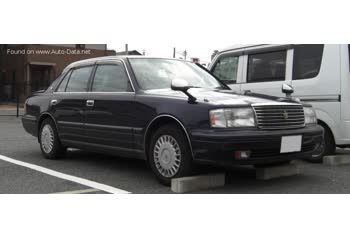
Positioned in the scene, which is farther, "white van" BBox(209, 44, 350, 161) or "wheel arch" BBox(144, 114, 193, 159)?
"white van" BBox(209, 44, 350, 161)

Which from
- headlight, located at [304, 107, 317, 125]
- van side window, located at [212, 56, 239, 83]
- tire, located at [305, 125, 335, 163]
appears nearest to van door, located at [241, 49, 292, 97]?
van side window, located at [212, 56, 239, 83]

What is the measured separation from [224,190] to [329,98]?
2.58 meters

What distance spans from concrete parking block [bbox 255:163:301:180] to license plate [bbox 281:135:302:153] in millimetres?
604

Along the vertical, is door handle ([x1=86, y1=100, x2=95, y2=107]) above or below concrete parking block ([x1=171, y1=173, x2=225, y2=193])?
above

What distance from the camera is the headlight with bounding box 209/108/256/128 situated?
4.34 metres

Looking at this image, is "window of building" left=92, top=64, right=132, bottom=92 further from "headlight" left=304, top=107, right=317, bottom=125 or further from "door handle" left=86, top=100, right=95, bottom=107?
"headlight" left=304, top=107, right=317, bottom=125

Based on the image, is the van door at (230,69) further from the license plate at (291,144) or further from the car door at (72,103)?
the license plate at (291,144)

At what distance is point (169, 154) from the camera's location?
472cm

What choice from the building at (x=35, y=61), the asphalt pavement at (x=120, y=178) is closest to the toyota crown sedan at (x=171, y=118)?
the asphalt pavement at (x=120, y=178)

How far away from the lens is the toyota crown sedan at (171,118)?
4344 mm

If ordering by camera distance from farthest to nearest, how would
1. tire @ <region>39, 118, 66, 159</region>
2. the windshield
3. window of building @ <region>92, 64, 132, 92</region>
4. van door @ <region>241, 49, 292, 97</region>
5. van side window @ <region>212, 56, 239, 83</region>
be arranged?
van side window @ <region>212, 56, 239, 83</region>, van door @ <region>241, 49, 292, 97</region>, tire @ <region>39, 118, 66, 159</region>, window of building @ <region>92, 64, 132, 92</region>, the windshield

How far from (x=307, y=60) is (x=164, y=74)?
97.2 inches

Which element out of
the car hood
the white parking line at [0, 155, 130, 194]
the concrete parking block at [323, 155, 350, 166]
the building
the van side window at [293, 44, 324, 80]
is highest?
the building

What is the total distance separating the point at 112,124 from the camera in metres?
5.46
